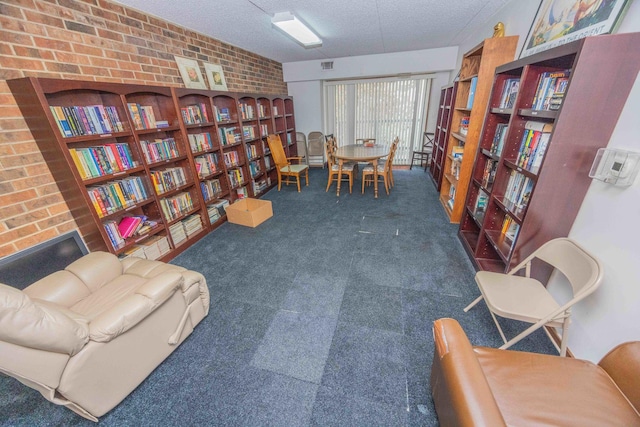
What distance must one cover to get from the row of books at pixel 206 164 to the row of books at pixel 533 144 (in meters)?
3.27

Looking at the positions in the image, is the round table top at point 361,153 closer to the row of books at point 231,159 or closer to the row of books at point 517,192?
the row of books at point 231,159

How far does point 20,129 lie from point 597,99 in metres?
3.55

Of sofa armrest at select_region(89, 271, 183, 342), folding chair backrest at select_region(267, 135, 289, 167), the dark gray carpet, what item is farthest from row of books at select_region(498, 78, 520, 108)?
folding chair backrest at select_region(267, 135, 289, 167)

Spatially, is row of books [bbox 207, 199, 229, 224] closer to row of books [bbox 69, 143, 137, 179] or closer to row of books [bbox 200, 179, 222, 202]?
row of books [bbox 200, 179, 222, 202]

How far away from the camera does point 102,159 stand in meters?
1.96

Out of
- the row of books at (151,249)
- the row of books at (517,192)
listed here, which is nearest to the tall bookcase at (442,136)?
the row of books at (517,192)

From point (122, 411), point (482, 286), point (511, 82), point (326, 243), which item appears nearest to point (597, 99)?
point (511, 82)

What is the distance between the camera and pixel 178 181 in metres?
2.70

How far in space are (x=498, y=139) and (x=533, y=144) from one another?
504mm

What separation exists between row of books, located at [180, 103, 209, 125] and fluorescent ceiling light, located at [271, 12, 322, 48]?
132 cm

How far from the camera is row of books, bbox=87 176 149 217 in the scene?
6.41 feet

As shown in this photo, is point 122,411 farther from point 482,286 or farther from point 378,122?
point 378,122

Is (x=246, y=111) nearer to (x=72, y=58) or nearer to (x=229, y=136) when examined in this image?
(x=229, y=136)

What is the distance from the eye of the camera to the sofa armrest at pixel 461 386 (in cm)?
67
